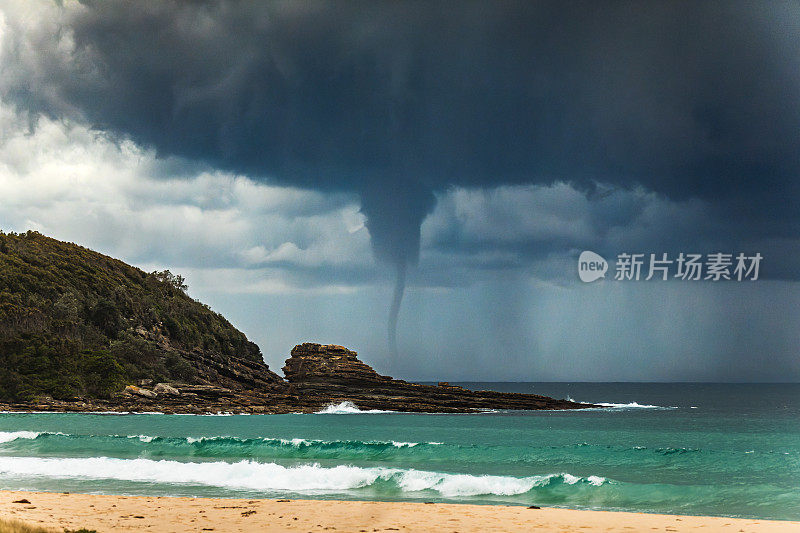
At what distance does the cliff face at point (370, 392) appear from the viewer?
6819 centimetres

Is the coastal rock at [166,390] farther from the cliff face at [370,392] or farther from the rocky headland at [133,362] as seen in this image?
the cliff face at [370,392]

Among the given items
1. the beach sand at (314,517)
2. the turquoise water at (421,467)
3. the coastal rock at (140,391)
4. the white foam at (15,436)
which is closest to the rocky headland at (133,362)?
the coastal rock at (140,391)

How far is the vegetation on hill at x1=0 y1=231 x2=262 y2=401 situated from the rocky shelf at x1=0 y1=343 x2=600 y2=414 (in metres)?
3.50

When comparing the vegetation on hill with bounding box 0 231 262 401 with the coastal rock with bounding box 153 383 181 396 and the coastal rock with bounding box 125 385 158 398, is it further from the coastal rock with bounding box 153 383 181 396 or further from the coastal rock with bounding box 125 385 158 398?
the coastal rock with bounding box 153 383 181 396

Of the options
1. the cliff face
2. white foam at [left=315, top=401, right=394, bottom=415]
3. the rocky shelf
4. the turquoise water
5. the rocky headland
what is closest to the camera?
the turquoise water

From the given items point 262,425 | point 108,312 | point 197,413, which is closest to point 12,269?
point 108,312

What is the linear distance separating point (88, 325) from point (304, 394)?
2969 centimetres

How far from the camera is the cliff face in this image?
6819 centimetres

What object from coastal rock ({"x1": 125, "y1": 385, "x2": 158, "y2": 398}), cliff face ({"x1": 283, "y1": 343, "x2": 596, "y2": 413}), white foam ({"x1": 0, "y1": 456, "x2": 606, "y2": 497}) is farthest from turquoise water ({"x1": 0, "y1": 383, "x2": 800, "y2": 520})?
cliff face ({"x1": 283, "y1": 343, "x2": 596, "y2": 413})

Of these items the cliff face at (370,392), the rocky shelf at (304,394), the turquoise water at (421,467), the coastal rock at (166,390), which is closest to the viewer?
the turquoise water at (421,467)

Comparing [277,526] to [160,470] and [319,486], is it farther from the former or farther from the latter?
[160,470]

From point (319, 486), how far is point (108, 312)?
70.3m

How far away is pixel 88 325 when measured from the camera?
258 ft

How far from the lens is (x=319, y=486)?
20.6 m
